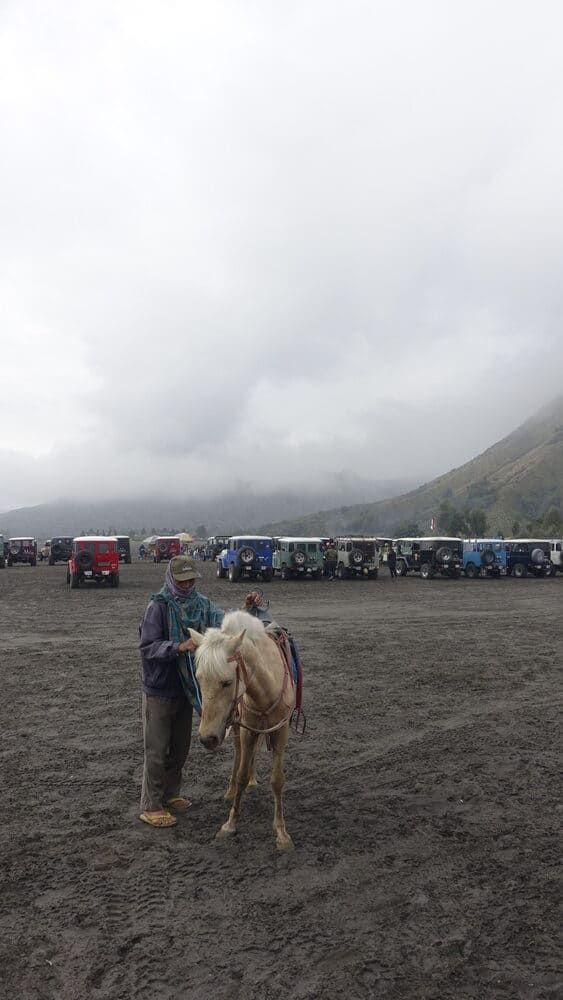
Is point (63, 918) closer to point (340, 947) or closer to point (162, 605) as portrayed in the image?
point (340, 947)

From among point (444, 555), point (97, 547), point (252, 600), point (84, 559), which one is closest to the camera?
point (252, 600)

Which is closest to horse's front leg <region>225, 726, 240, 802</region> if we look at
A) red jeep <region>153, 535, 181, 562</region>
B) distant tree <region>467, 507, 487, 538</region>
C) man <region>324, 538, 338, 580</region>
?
man <region>324, 538, 338, 580</region>

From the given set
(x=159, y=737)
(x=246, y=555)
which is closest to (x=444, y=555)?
(x=246, y=555)

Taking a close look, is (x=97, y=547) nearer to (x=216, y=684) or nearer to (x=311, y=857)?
(x=311, y=857)

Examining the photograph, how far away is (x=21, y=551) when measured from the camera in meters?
48.4

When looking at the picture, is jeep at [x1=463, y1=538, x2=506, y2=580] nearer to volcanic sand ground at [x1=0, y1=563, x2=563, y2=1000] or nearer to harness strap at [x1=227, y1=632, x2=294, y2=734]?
volcanic sand ground at [x1=0, y1=563, x2=563, y2=1000]

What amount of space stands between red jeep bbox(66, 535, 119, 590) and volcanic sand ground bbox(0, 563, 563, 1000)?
17974 mm

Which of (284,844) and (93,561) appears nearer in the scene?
(284,844)

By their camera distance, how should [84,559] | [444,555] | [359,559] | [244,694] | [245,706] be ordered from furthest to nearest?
[444,555], [359,559], [84,559], [245,706], [244,694]

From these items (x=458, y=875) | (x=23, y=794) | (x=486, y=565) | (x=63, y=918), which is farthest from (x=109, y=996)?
(x=486, y=565)

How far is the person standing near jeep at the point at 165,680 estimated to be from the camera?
5168 mm

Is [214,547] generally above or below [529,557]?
above

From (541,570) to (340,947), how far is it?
116ft

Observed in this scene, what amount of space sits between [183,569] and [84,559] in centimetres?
2385
